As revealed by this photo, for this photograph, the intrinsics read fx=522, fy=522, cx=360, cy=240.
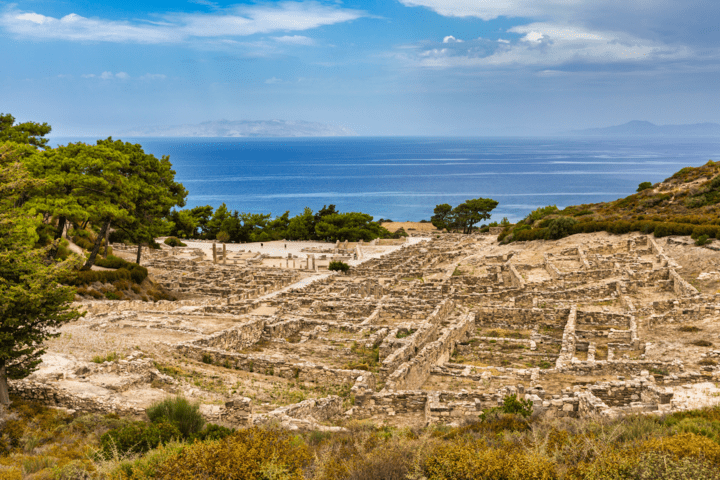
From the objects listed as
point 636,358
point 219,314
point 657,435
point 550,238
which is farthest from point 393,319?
point 550,238

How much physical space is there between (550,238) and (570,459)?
41040 mm

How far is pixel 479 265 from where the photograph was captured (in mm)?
41062

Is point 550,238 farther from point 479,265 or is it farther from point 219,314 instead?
point 219,314

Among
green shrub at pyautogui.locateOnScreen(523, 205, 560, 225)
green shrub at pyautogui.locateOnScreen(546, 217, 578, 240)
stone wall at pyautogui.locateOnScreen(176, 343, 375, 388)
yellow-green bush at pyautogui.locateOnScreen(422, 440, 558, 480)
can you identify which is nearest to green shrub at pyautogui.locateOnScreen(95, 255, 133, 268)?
stone wall at pyautogui.locateOnScreen(176, 343, 375, 388)

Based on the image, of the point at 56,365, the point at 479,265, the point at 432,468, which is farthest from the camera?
the point at 479,265

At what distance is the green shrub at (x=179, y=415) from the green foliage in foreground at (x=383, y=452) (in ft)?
1.30

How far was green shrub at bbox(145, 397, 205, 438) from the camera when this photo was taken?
35.6ft

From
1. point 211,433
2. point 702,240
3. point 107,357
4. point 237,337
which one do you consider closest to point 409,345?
point 237,337

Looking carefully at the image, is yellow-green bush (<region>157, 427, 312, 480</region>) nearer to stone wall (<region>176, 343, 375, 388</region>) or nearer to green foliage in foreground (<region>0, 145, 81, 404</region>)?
green foliage in foreground (<region>0, 145, 81, 404</region>)

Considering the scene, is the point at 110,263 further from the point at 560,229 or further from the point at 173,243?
the point at 560,229

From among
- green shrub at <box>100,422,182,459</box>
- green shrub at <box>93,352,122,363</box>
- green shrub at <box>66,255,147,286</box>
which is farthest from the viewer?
green shrub at <box>66,255,147,286</box>

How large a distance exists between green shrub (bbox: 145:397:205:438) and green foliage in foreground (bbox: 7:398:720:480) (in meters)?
0.40

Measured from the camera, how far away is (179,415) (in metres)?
11.1

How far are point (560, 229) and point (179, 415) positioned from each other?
41985 millimetres
